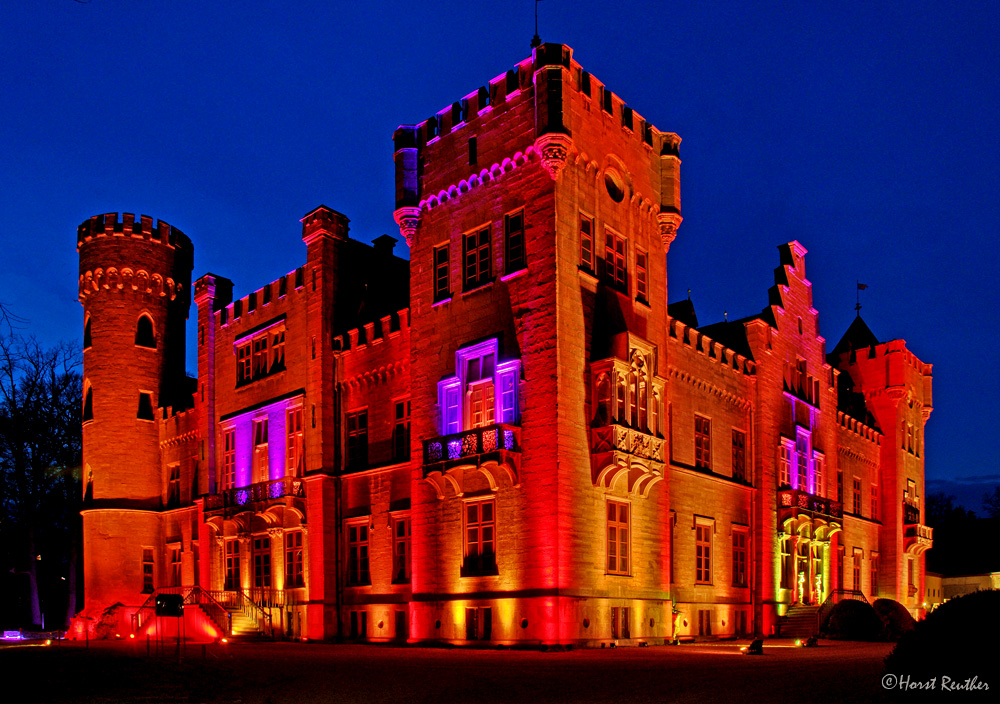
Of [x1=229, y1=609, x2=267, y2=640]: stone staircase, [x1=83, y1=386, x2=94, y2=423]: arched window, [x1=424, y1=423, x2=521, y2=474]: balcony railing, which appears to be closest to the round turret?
[x1=83, y1=386, x2=94, y2=423]: arched window

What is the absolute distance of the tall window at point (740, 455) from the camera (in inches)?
1510

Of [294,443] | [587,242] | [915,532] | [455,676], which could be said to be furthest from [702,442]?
[915,532]

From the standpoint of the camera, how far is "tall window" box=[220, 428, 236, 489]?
41.5m

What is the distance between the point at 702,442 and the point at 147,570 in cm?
2795

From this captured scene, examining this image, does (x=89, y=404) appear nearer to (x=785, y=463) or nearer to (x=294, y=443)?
(x=294, y=443)

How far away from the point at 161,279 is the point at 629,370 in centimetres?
2876

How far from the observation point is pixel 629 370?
29.2m

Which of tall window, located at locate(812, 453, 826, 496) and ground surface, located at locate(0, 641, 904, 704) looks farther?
tall window, located at locate(812, 453, 826, 496)

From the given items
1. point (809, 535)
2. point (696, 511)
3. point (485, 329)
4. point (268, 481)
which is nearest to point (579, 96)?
point (485, 329)

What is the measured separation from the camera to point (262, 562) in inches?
1538

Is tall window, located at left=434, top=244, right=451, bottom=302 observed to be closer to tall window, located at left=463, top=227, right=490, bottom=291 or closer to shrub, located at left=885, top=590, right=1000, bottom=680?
tall window, located at left=463, top=227, right=490, bottom=291

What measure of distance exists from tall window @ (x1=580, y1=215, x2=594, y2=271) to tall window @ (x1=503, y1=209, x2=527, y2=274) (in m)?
1.97

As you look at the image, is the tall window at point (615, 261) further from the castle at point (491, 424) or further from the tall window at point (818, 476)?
the tall window at point (818, 476)

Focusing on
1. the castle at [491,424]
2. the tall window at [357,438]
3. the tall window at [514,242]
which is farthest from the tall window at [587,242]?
the tall window at [357,438]
